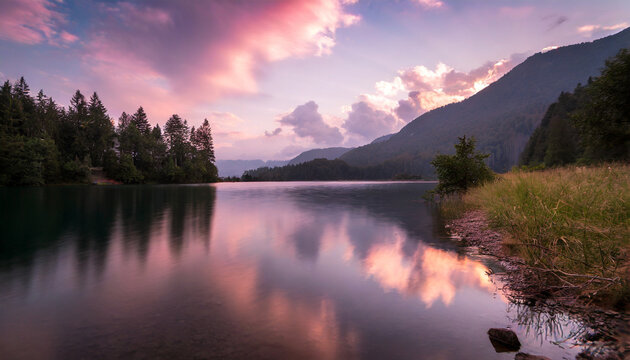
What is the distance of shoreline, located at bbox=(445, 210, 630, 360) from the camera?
4.39m

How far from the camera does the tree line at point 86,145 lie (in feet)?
229

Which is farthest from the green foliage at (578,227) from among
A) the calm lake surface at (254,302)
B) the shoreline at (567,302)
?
the calm lake surface at (254,302)

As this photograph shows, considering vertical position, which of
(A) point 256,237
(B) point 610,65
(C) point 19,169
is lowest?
(A) point 256,237

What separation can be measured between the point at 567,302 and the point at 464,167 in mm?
25366

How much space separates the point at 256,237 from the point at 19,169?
85.7m

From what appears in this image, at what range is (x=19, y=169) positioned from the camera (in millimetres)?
66688

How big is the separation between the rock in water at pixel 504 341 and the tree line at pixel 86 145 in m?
97.0

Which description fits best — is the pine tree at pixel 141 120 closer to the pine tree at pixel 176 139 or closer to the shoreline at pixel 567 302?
the pine tree at pixel 176 139

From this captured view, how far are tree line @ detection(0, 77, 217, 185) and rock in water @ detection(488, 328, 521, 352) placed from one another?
97.0 m

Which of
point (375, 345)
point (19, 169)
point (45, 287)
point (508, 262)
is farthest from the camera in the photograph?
point (19, 169)

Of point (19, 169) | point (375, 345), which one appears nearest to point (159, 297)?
point (375, 345)

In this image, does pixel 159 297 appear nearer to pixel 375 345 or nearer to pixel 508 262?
pixel 375 345

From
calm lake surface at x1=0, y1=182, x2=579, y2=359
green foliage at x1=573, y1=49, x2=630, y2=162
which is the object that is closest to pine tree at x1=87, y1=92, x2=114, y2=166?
calm lake surface at x1=0, y1=182, x2=579, y2=359

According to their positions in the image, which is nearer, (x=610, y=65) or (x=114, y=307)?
(x=114, y=307)
